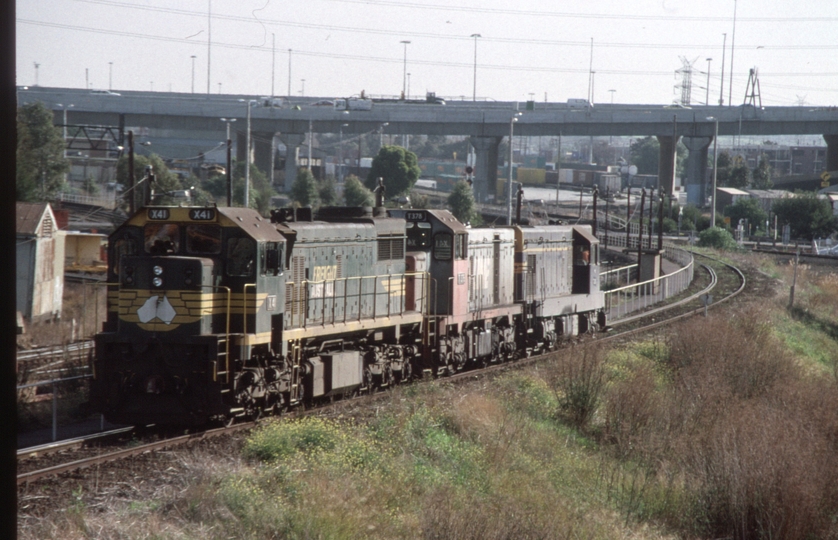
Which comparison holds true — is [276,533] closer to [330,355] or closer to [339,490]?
[339,490]

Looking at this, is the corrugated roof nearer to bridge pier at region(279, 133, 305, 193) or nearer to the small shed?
the small shed

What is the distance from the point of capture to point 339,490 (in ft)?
28.2

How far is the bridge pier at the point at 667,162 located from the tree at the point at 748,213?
7163 millimetres

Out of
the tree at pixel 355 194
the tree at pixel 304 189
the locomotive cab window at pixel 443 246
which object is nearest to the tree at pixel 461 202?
the tree at pixel 355 194

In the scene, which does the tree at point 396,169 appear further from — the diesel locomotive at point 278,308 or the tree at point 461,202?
the diesel locomotive at point 278,308

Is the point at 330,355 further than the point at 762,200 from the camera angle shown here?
Answer: No

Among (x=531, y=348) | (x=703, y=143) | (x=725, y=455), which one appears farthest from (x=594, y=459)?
(x=703, y=143)

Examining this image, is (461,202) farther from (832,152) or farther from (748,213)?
(832,152)

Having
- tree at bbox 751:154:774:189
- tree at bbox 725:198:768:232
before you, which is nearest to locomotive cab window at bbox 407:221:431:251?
tree at bbox 725:198:768:232

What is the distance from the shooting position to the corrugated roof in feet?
81.6

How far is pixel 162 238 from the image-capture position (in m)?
12.3

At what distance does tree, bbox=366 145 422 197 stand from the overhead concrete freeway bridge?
1051 cm

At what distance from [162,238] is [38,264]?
14.9 metres

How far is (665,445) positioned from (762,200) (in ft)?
273
